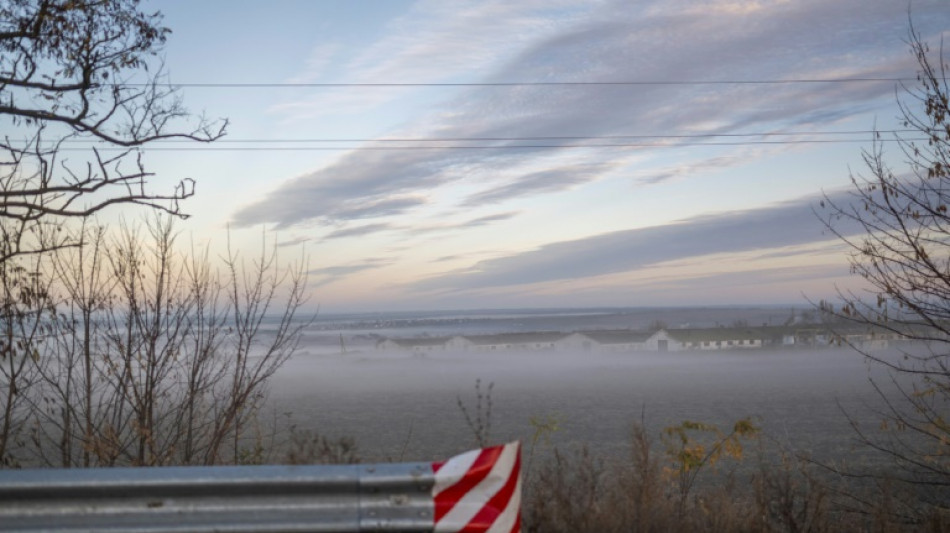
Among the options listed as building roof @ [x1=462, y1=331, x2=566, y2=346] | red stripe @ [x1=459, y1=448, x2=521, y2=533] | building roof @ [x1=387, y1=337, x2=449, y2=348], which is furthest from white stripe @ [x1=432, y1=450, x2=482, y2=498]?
building roof @ [x1=462, y1=331, x2=566, y2=346]

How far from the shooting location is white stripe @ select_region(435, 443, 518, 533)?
12.0ft

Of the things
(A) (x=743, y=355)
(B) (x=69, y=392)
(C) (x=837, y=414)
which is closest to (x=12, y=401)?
(B) (x=69, y=392)

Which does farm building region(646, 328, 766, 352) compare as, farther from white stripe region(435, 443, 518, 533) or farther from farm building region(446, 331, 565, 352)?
white stripe region(435, 443, 518, 533)

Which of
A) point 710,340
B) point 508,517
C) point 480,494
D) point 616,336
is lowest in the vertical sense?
point 710,340

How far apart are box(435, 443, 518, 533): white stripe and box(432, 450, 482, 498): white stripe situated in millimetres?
94

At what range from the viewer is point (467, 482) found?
3727mm

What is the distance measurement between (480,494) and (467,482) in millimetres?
90

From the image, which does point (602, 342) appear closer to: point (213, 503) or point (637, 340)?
point (637, 340)

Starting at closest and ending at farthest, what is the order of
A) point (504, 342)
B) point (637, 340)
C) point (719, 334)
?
point (504, 342), point (637, 340), point (719, 334)

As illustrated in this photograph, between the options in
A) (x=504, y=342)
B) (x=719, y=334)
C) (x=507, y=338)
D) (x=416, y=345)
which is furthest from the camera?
(x=719, y=334)

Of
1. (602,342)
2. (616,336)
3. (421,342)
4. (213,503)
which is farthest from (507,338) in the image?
(213,503)

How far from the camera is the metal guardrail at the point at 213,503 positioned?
11.8ft

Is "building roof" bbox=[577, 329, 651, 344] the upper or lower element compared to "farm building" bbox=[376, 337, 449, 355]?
lower

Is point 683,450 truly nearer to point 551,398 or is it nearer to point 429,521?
point 429,521
